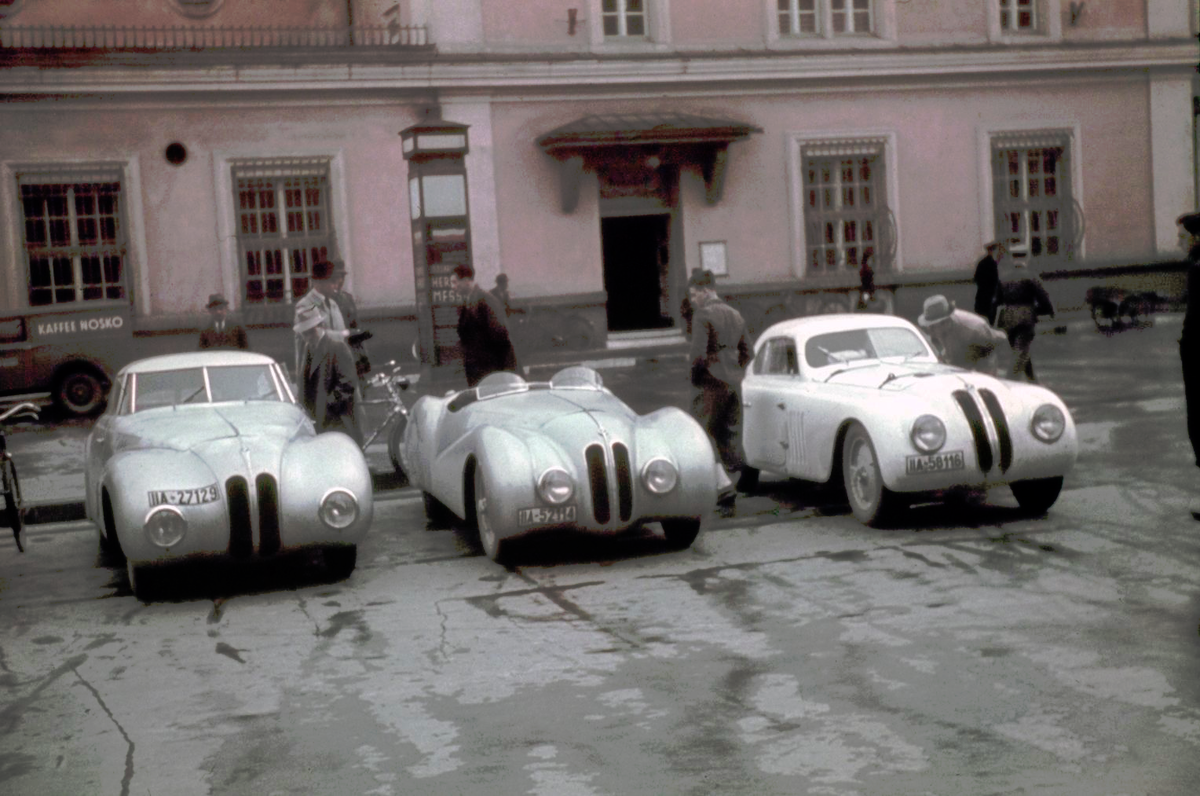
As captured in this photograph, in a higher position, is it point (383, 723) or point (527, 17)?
point (527, 17)

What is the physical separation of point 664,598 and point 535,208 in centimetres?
1711

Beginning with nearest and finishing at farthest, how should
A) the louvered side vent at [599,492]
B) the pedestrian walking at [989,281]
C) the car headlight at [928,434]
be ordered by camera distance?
the louvered side vent at [599,492] → the car headlight at [928,434] → the pedestrian walking at [989,281]

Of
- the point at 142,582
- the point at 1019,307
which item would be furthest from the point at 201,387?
the point at 1019,307

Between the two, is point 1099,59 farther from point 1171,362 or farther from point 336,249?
point 336,249

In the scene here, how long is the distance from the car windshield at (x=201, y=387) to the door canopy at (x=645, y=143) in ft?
46.7

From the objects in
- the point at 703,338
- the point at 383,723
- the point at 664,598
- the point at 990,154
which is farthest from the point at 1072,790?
the point at 990,154

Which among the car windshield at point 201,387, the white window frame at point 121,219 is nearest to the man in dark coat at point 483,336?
the car windshield at point 201,387

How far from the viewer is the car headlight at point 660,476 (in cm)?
809

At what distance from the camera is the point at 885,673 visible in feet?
18.4

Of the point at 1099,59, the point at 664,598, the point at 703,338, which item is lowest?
the point at 664,598

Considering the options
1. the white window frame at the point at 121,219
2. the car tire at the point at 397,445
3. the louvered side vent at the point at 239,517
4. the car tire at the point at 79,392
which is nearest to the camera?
the louvered side vent at the point at 239,517

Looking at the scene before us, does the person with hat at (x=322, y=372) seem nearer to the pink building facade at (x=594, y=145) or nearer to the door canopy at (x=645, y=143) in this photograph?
the pink building facade at (x=594, y=145)

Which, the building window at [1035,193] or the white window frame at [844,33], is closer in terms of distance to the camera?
the white window frame at [844,33]

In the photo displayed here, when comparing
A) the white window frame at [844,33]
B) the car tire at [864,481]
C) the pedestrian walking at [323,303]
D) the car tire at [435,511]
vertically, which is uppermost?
the white window frame at [844,33]
